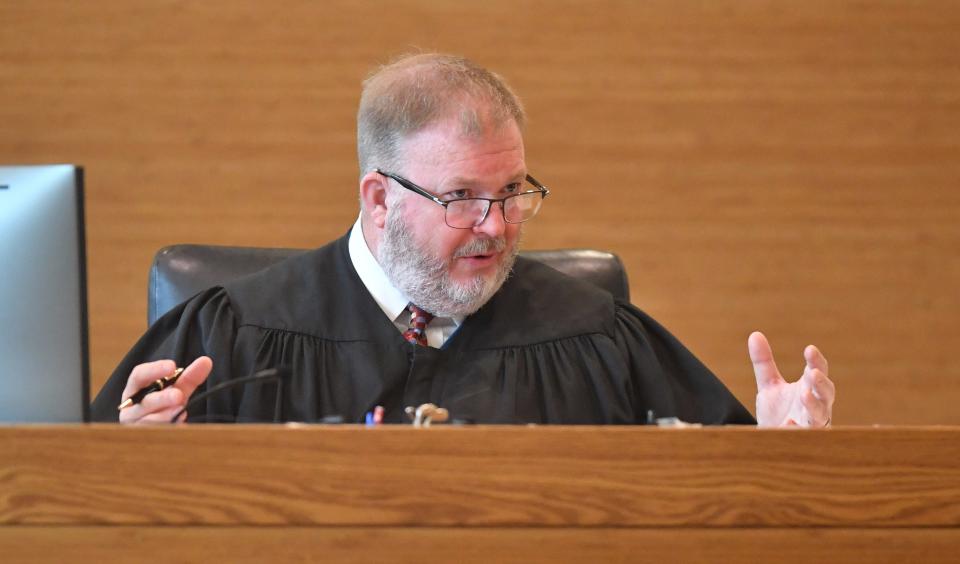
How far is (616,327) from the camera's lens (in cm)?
267

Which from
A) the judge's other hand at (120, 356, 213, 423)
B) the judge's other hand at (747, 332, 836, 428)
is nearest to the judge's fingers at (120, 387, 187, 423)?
the judge's other hand at (120, 356, 213, 423)

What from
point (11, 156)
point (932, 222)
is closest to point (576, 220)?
point (932, 222)

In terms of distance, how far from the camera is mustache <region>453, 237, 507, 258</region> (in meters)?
Result: 2.48

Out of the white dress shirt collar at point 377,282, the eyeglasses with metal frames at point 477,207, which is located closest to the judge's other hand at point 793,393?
the eyeglasses with metal frames at point 477,207

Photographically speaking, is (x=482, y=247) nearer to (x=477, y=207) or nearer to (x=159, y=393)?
(x=477, y=207)

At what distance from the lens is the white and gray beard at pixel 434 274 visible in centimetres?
250

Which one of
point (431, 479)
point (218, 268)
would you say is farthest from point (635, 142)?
point (431, 479)

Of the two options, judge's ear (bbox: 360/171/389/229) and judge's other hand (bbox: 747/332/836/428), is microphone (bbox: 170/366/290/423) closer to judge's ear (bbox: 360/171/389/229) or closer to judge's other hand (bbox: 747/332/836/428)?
judge's ear (bbox: 360/171/389/229)

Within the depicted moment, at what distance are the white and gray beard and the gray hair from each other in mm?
156

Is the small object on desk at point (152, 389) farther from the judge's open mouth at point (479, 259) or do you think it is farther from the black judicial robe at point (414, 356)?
the judge's open mouth at point (479, 259)

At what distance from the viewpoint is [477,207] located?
2455 millimetres

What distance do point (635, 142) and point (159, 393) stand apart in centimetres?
264

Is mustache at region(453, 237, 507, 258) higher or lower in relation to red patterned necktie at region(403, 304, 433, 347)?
higher

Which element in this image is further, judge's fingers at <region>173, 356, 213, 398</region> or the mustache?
the mustache
